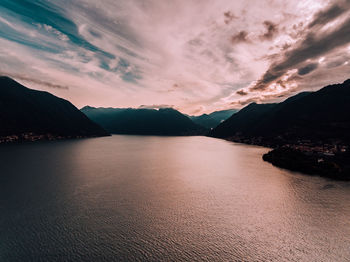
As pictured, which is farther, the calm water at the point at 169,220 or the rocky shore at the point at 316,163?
the rocky shore at the point at 316,163

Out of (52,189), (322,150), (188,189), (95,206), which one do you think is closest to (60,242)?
(95,206)

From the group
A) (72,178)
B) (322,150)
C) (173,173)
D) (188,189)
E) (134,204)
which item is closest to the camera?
(134,204)

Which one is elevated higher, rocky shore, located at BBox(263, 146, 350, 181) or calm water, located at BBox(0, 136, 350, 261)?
rocky shore, located at BBox(263, 146, 350, 181)

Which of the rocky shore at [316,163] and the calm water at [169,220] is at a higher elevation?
the rocky shore at [316,163]

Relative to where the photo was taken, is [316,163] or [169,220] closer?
[169,220]

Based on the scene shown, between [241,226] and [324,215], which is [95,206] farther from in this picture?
[324,215]

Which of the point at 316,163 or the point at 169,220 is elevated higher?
the point at 316,163

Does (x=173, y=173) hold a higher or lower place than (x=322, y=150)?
lower

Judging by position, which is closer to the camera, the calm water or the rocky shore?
the calm water
